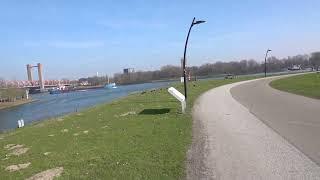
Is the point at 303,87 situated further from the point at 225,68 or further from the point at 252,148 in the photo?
the point at 225,68

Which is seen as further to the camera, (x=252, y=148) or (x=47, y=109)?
(x=47, y=109)

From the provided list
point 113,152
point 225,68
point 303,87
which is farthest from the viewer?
point 225,68

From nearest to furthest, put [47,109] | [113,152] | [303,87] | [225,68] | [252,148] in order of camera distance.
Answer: [252,148] < [113,152] < [303,87] < [47,109] < [225,68]

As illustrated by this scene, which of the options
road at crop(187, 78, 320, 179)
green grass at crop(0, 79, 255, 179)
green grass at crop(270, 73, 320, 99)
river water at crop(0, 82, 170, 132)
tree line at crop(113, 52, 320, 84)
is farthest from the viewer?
tree line at crop(113, 52, 320, 84)

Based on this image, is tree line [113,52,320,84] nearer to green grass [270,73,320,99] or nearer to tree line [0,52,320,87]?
tree line [0,52,320,87]

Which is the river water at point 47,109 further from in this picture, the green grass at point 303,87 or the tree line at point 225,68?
the tree line at point 225,68

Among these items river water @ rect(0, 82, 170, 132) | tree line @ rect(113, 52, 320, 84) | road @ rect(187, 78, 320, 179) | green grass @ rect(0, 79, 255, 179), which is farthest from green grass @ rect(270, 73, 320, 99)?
tree line @ rect(113, 52, 320, 84)

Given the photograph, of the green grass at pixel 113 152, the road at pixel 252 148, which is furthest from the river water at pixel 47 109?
the road at pixel 252 148

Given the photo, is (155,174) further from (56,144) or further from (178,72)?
(178,72)

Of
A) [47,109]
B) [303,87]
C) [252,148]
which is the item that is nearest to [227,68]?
[47,109]

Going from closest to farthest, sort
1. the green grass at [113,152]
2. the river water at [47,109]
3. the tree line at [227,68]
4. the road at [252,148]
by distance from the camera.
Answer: the road at [252,148] < the green grass at [113,152] < the river water at [47,109] < the tree line at [227,68]

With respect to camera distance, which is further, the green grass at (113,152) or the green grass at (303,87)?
the green grass at (303,87)

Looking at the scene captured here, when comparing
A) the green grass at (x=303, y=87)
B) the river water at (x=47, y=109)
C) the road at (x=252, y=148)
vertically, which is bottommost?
the river water at (x=47, y=109)

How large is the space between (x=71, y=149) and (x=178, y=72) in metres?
138
